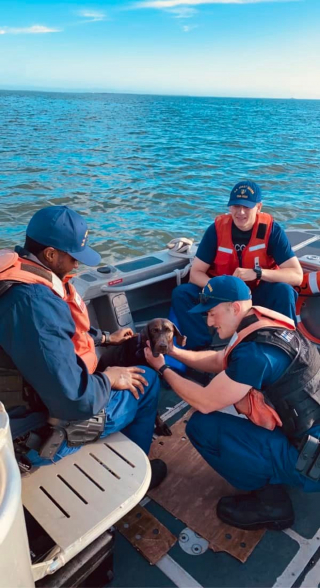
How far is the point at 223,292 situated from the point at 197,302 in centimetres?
153

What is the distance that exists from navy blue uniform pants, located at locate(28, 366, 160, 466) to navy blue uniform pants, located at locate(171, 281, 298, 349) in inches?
50.3

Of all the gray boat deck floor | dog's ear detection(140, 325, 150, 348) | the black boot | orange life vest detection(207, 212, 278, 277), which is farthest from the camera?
orange life vest detection(207, 212, 278, 277)

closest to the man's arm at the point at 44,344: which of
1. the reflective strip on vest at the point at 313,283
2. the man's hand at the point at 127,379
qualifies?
the man's hand at the point at 127,379

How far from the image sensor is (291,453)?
96.8 inches

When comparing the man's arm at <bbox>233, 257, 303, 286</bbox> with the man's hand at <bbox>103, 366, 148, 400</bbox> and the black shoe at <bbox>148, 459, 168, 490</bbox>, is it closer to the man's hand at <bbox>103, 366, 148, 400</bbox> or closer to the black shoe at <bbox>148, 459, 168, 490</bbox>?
the man's hand at <bbox>103, 366, 148, 400</bbox>

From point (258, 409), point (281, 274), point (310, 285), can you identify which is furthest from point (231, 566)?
point (310, 285)

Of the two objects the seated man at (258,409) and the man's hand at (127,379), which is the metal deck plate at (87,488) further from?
the seated man at (258,409)

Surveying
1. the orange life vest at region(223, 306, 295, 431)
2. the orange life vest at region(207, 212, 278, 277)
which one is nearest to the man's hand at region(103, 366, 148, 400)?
the orange life vest at region(223, 306, 295, 431)

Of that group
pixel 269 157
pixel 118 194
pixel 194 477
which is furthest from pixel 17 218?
pixel 269 157

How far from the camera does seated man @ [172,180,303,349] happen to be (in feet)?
12.9

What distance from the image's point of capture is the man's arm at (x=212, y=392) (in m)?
2.40

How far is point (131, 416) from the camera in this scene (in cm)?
255

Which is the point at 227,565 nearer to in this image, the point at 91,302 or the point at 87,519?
the point at 87,519

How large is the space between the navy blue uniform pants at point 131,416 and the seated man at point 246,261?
135 centimetres
